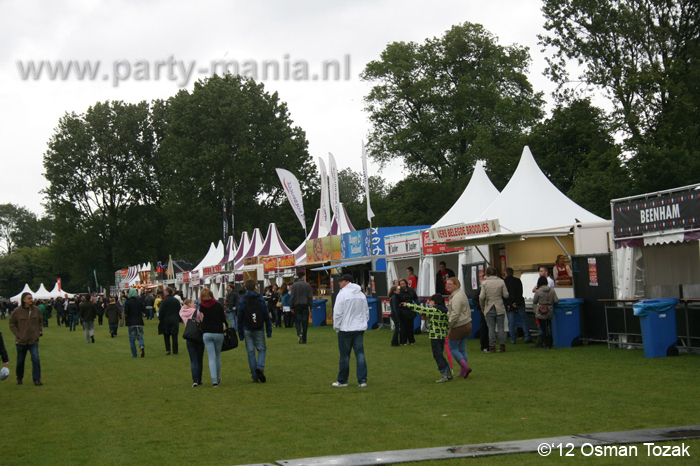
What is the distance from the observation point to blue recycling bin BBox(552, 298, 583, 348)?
1541 cm

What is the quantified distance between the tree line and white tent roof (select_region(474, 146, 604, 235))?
9.62m

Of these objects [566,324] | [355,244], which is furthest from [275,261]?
[566,324]

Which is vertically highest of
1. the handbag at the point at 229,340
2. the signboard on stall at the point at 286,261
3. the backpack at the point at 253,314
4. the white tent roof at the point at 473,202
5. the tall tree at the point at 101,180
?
the tall tree at the point at 101,180

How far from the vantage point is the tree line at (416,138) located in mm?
32438

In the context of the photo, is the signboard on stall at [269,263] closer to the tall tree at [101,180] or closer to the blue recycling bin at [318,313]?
the blue recycling bin at [318,313]

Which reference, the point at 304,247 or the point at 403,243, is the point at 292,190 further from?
Answer: the point at 403,243

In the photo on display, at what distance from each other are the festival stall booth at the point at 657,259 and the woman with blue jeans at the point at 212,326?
24.3 feet

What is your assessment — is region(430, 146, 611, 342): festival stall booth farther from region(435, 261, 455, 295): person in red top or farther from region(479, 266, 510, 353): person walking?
region(479, 266, 510, 353): person walking

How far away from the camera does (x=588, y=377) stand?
423 inches

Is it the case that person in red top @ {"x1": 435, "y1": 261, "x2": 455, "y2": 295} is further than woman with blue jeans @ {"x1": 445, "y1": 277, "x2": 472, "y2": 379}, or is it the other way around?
person in red top @ {"x1": 435, "y1": 261, "x2": 455, "y2": 295}

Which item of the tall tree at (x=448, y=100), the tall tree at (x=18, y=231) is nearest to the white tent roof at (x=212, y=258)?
the tall tree at (x=448, y=100)

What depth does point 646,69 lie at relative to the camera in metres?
32.8

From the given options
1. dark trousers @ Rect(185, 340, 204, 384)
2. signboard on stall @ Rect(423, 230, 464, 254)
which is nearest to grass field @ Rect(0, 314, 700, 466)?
dark trousers @ Rect(185, 340, 204, 384)

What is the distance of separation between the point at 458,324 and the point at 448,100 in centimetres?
3850
